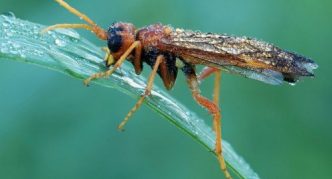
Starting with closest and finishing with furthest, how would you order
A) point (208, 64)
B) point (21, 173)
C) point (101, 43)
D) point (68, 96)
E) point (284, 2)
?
1. point (208, 64)
2. point (21, 173)
3. point (68, 96)
4. point (101, 43)
5. point (284, 2)

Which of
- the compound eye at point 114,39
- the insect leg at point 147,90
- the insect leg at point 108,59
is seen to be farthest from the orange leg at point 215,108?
the insect leg at point 108,59

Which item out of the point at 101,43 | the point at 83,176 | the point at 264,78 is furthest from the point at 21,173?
the point at 264,78

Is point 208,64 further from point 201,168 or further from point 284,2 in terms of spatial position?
point 284,2

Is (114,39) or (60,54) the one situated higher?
(114,39)

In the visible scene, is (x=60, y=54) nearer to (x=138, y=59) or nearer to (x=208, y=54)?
(x=138, y=59)

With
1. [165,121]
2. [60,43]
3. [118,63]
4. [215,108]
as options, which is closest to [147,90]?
[118,63]

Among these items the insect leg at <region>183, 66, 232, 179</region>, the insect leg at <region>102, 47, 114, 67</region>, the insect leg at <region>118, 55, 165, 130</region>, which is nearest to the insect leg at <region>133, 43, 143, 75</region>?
the insect leg at <region>118, 55, 165, 130</region>
